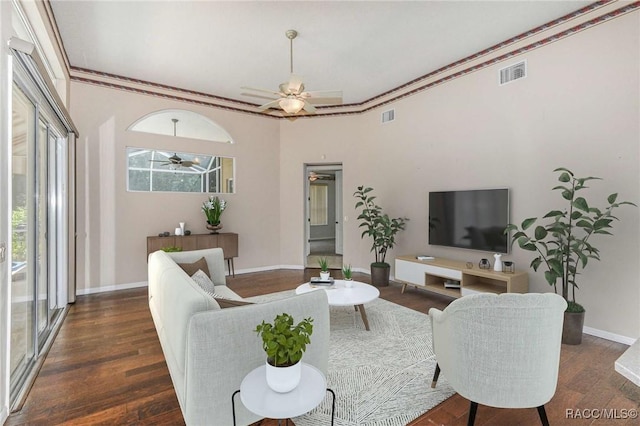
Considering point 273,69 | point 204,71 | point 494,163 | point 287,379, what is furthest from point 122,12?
point 494,163

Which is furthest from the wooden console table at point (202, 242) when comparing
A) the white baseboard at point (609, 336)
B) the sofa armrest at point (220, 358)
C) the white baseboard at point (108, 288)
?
the white baseboard at point (609, 336)

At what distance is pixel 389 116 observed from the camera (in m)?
5.67

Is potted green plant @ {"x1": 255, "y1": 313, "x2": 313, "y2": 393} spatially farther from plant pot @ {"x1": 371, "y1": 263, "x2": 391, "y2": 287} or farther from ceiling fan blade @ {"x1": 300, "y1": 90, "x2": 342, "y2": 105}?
plant pot @ {"x1": 371, "y1": 263, "x2": 391, "y2": 287}

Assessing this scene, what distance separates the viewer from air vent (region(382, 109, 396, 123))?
5.60 metres

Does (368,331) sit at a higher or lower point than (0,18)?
lower

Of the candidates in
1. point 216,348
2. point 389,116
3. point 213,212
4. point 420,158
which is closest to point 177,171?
point 213,212

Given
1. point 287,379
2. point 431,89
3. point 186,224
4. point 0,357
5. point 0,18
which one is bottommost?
point 0,357

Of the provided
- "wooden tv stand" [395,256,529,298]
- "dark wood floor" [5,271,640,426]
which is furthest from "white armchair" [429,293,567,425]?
"wooden tv stand" [395,256,529,298]

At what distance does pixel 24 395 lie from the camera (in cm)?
221

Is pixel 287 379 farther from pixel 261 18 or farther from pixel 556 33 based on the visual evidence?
pixel 556 33

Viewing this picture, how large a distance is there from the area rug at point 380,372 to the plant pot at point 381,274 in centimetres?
141

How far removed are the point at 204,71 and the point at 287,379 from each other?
4752 mm

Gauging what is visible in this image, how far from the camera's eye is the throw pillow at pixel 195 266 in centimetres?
337

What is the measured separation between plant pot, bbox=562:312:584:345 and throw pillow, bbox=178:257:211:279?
3.83m
